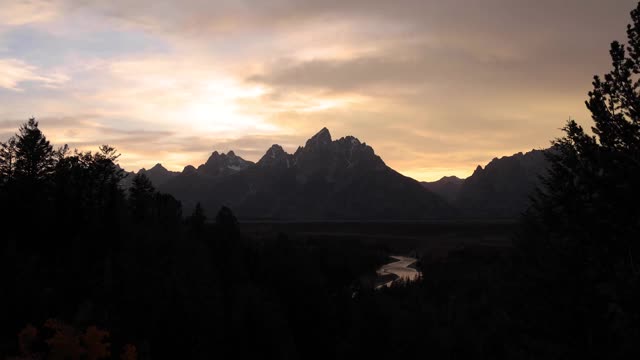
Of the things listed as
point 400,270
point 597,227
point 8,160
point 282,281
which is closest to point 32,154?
point 8,160

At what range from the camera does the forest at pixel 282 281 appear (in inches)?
934

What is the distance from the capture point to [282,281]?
9069 cm

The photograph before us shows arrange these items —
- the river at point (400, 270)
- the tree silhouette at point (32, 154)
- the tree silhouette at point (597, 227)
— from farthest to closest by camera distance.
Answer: the river at point (400, 270) < the tree silhouette at point (32, 154) < the tree silhouette at point (597, 227)

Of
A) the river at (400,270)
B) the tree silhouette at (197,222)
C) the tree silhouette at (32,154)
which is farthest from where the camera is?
the river at (400,270)

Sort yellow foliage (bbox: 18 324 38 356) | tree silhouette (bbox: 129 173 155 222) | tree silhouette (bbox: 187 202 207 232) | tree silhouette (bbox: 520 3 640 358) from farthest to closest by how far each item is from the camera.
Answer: tree silhouette (bbox: 187 202 207 232) → tree silhouette (bbox: 129 173 155 222) → yellow foliage (bbox: 18 324 38 356) → tree silhouette (bbox: 520 3 640 358)

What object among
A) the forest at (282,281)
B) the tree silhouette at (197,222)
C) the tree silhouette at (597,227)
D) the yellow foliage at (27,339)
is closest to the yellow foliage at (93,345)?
the forest at (282,281)

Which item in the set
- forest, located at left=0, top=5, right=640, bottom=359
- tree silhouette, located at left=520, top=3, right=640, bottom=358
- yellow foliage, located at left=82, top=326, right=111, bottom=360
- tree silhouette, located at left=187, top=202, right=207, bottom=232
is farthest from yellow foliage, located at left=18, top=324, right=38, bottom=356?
tree silhouette, located at left=187, top=202, right=207, bottom=232

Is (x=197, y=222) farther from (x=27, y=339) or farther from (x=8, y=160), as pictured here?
(x=27, y=339)

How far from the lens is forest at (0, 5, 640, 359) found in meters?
23.7

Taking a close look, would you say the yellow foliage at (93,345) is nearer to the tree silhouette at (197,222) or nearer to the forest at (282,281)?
the forest at (282,281)

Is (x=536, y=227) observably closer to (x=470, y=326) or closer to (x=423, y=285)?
(x=470, y=326)

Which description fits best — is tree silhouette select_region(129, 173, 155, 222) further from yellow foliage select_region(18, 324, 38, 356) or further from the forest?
yellow foliage select_region(18, 324, 38, 356)

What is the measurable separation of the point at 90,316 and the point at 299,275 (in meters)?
49.9

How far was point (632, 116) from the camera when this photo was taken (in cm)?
2288
